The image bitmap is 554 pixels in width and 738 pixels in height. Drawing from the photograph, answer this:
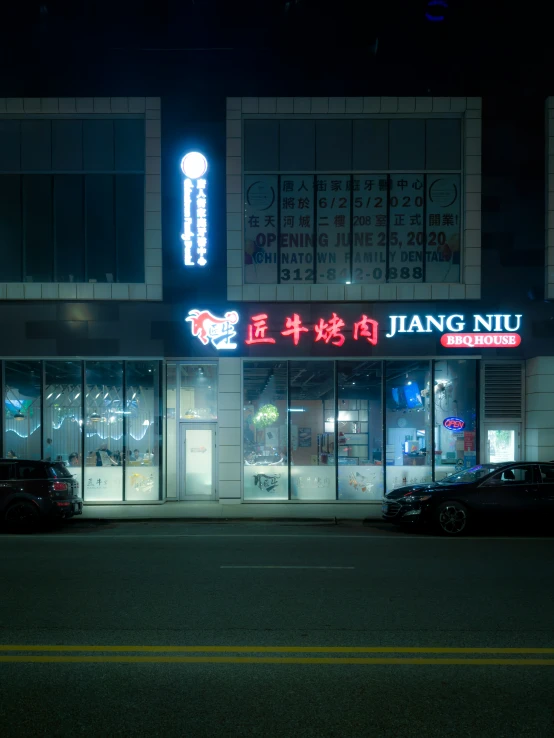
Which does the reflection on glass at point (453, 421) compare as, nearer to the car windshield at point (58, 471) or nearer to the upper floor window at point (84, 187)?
the upper floor window at point (84, 187)

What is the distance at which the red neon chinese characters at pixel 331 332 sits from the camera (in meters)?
17.7

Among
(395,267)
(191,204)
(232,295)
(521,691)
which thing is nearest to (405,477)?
(395,267)

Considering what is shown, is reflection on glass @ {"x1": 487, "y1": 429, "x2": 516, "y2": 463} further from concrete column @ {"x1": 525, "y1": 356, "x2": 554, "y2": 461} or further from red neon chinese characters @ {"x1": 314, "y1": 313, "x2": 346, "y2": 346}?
red neon chinese characters @ {"x1": 314, "y1": 313, "x2": 346, "y2": 346}

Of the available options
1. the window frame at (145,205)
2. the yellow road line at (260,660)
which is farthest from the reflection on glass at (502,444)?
the yellow road line at (260,660)

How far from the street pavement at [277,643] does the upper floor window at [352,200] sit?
364 inches

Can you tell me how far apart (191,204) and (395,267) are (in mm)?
5960

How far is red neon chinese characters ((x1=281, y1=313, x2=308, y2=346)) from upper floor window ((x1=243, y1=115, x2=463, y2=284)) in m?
1.15

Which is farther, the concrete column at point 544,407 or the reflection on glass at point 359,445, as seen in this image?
the reflection on glass at point 359,445

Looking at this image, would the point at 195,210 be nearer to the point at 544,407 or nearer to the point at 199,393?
the point at 199,393

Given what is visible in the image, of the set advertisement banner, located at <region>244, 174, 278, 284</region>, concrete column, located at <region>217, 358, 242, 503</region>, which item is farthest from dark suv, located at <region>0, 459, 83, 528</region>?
advertisement banner, located at <region>244, 174, 278, 284</region>

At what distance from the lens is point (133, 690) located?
16.9ft

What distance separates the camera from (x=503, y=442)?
18.5 metres

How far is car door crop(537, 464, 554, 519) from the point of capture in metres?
12.9

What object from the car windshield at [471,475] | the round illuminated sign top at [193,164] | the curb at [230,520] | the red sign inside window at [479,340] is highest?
the round illuminated sign top at [193,164]
